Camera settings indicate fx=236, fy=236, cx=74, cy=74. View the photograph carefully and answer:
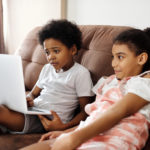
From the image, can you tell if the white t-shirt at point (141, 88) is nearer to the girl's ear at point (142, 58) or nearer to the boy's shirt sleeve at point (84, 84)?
the girl's ear at point (142, 58)

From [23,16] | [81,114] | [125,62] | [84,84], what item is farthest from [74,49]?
[23,16]

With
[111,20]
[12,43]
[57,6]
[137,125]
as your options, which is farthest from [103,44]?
[12,43]

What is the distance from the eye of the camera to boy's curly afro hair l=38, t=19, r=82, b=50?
1.44 metres

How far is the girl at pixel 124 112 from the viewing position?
863 mm

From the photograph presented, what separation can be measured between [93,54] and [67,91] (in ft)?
0.92

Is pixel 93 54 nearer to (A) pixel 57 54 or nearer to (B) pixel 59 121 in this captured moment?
(A) pixel 57 54

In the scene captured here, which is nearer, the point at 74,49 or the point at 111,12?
the point at 74,49

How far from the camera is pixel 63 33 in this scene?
4.78 feet

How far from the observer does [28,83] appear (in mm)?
1850

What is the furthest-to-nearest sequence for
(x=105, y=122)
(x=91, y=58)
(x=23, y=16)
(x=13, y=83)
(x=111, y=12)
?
(x=23, y=16) → (x=111, y=12) → (x=91, y=58) → (x=13, y=83) → (x=105, y=122)

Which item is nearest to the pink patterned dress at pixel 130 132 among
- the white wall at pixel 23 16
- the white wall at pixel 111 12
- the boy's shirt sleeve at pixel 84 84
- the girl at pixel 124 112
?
the girl at pixel 124 112

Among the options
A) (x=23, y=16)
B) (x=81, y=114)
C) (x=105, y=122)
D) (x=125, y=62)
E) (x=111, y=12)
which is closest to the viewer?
(x=105, y=122)

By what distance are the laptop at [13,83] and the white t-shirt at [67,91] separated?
0.42 feet

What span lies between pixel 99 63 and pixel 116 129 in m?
0.55
